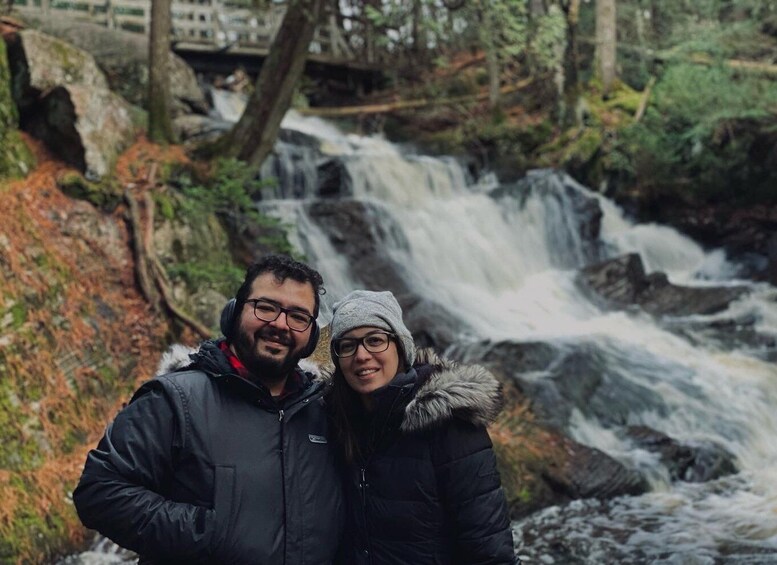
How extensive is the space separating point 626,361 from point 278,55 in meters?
6.21

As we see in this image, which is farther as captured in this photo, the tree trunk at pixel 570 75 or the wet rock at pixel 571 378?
the tree trunk at pixel 570 75

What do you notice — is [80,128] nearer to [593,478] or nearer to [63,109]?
[63,109]

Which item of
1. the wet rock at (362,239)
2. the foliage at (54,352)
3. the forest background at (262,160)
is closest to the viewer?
the foliage at (54,352)

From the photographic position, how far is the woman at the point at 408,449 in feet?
8.39

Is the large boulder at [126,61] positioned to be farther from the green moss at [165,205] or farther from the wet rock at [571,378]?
the wet rock at [571,378]

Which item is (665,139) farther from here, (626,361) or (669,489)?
(669,489)

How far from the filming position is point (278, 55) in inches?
398

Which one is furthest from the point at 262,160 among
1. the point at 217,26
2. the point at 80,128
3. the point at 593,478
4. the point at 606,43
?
the point at 217,26

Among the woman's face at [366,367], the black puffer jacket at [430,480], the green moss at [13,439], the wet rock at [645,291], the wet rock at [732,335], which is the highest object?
the woman's face at [366,367]

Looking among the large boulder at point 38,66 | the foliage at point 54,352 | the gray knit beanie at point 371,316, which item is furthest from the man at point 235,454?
the large boulder at point 38,66

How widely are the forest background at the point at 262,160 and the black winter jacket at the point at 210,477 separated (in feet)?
10.8

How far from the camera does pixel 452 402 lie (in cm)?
258

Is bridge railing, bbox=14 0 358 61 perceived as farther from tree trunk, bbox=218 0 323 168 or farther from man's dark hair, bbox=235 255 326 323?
man's dark hair, bbox=235 255 326 323

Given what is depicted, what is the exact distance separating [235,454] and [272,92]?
851cm
